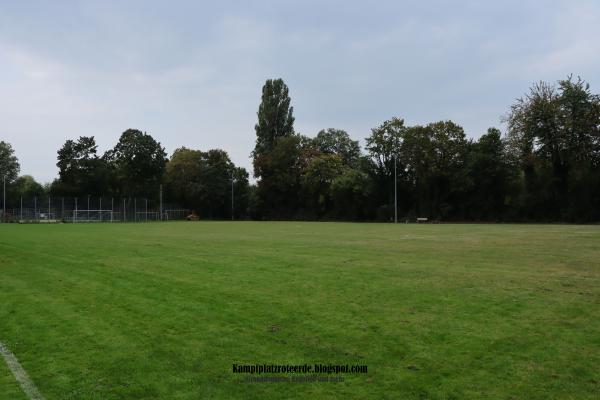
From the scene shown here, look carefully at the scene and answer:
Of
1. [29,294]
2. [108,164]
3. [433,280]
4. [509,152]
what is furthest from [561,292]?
[108,164]

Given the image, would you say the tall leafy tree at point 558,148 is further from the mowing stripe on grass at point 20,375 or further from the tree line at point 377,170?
the mowing stripe on grass at point 20,375

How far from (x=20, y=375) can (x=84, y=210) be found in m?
75.5

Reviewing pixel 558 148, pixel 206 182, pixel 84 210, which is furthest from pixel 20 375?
pixel 206 182

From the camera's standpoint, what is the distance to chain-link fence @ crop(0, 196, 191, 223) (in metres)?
69.6

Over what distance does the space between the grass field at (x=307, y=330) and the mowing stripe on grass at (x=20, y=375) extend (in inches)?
2.7

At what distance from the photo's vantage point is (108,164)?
9262 centimetres

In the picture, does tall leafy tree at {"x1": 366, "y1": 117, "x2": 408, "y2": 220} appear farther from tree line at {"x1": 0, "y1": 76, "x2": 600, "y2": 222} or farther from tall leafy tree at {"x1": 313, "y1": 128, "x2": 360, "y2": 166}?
tall leafy tree at {"x1": 313, "y1": 128, "x2": 360, "y2": 166}

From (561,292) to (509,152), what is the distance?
→ 179 feet

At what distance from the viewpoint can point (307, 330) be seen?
627 centimetres

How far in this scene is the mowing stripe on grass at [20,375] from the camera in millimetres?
4345

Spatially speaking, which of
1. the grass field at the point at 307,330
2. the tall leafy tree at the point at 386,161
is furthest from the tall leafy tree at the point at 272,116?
the grass field at the point at 307,330

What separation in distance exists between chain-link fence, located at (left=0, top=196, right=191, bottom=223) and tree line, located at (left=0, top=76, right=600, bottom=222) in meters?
7.66

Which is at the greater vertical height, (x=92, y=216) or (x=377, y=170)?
(x=377, y=170)

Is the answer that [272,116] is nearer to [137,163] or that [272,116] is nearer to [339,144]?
[339,144]
